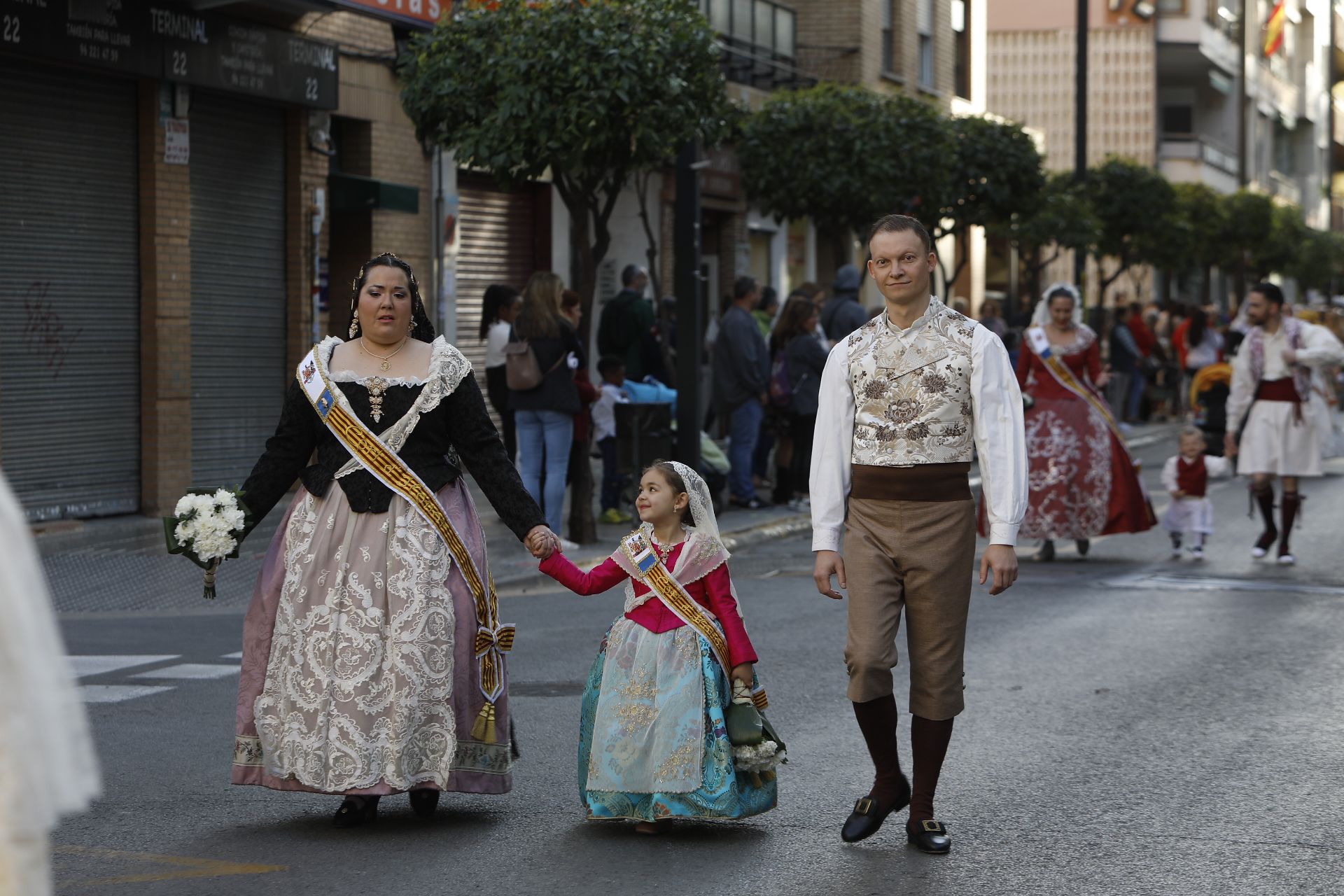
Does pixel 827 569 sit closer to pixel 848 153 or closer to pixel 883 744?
pixel 883 744

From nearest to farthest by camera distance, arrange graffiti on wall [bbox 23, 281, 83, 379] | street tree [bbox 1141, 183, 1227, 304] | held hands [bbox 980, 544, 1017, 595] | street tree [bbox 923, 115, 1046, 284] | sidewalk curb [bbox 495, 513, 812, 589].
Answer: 1. held hands [bbox 980, 544, 1017, 595]
2. sidewalk curb [bbox 495, 513, 812, 589]
3. graffiti on wall [bbox 23, 281, 83, 379]
4. street tree [bbox 923, 115, 1046, 284]
5. street tree [bbox 1141, 183, 1227, 304]

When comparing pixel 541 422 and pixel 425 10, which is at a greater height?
pixel 425 10

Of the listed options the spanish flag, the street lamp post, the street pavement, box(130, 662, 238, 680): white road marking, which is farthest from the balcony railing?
the spanish flag

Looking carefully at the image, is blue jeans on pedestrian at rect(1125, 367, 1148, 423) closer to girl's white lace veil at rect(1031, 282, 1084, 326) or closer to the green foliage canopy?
the green foliage canopy

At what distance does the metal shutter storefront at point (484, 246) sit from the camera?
20.9 m

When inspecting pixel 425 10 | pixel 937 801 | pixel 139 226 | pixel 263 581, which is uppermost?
pixel 425 10

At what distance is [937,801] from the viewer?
21.2 feet

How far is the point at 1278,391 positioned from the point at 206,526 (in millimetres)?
9223

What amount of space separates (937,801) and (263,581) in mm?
2273

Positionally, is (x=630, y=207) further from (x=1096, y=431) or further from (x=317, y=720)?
(x=317, y=720)

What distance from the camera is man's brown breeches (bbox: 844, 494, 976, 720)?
5.75m

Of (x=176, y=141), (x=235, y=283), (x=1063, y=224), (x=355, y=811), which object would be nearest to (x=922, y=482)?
(x=355, y=811)

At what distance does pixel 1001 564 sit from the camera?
5762mm

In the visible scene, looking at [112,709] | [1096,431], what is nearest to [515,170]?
[1096,431]
